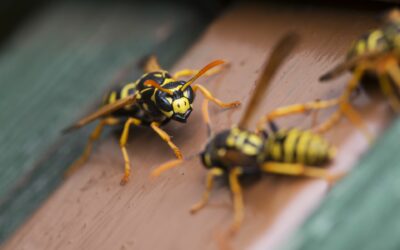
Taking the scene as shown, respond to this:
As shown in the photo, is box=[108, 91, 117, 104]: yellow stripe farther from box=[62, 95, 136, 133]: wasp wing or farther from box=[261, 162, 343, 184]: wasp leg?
box=[261, 162, 343, 184]: wasp leg

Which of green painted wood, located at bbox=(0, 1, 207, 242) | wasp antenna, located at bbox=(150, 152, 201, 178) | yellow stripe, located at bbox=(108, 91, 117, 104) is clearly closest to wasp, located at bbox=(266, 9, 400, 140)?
wasp antenna, located at bbox=(150, 152, 201, 178)

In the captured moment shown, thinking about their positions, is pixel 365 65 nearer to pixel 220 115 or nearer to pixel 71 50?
pixel 220 115

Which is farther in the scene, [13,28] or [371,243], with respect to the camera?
[13,28]

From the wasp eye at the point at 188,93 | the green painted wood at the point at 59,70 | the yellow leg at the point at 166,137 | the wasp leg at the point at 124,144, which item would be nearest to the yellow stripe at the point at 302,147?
the yellow leg at the point at 166,137

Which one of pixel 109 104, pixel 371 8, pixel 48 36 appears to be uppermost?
pixel 48 36

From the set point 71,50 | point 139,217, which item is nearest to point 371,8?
point 139,217

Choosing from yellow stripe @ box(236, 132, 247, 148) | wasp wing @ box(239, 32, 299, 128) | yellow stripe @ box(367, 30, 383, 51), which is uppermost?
wasp wing @ box(239, 32, 299, 128)
